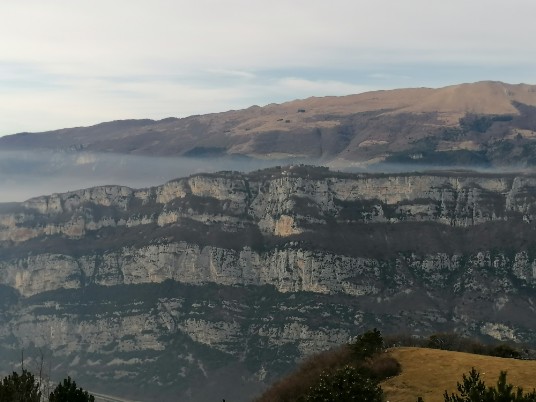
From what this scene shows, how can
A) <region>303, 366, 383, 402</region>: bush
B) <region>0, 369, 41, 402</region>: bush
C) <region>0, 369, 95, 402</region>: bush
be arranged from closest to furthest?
<region>303, 366, 383, 402</region>: bush, <region>0, 369, 41, 402</region>: bush, <region>0, 369, 95, 402</region>: bush

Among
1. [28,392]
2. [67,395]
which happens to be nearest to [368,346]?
[67,395]

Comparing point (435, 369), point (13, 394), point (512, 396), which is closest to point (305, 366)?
point (435, 369)

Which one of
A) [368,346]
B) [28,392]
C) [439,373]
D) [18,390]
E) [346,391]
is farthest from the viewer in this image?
[368,346]

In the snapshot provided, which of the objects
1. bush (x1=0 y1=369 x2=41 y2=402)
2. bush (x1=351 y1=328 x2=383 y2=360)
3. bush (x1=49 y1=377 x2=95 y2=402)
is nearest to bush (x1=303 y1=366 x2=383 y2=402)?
bush (x1=49 y1=377 x2=95 y2=402)

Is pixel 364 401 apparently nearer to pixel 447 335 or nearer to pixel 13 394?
pixel 13 394

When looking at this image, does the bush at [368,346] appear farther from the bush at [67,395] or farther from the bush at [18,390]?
the bush at [18,390]

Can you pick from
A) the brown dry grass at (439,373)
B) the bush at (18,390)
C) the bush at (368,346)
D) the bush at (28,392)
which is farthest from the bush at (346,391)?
the bush at (368,346)

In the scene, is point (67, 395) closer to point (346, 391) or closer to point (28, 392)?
point (28, 392)

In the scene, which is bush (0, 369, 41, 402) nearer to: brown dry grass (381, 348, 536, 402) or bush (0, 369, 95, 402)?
bush (0, 369, 95, 402)
